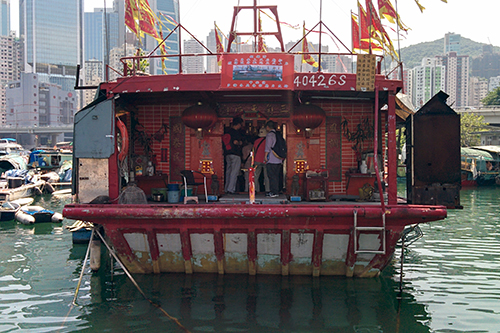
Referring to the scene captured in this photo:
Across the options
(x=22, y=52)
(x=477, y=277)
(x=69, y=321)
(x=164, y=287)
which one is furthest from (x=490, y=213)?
(x=22, y=52)

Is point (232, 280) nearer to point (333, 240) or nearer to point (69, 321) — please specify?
point (333, 240)

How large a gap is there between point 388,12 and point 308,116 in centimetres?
260

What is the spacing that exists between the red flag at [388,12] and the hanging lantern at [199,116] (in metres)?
4.08

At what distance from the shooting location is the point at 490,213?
1794 centimetres

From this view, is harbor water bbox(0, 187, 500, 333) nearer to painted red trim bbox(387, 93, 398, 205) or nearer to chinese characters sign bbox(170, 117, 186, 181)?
painted red trim bbox(387, 93, 398, 205)

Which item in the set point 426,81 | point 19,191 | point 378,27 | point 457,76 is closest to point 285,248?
point 378,27

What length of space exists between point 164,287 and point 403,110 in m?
6.20

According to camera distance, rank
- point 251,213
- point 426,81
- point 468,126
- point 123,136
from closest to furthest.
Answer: point 251,213
point 123,136
point 468,126
point 426,81

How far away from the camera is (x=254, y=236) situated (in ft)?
24.2

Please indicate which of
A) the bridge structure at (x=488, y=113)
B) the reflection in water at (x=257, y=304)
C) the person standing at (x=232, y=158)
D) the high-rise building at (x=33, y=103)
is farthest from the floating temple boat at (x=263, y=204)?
the high-rise building at (x=33, y=103)

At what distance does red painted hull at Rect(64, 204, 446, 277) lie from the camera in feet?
23.0

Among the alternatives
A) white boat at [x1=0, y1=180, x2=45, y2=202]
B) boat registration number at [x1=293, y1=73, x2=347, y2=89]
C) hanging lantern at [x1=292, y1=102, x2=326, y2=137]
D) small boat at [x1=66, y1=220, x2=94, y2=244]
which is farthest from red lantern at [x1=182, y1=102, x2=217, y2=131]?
white boat at [x1=0, y1=180, x2=45, y2=202]

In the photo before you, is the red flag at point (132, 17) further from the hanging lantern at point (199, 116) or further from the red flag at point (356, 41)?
the red flag at point (356, 41)

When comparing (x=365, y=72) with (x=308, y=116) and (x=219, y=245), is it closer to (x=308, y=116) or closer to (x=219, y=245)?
(x=308, y=116)
